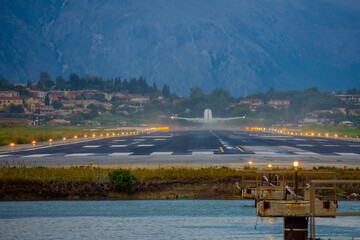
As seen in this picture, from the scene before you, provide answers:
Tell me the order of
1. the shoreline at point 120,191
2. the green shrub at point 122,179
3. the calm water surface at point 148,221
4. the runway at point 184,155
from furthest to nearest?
the runway at point 184,155, the green shrub at point 122,179, the shoreline at point 120,191, the calm water surface at point 148,221

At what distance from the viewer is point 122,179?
2948cm

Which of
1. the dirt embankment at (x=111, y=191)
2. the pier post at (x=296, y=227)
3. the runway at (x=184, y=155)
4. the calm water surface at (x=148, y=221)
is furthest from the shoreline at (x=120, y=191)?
the pier post at (x=296, y=227)

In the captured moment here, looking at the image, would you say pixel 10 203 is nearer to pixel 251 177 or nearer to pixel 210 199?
pixel 210 199

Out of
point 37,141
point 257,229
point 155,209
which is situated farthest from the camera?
point 37,141

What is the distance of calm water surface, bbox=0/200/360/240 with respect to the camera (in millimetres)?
21156

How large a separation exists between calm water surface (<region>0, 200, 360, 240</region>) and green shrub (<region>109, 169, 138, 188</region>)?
55.1 inches

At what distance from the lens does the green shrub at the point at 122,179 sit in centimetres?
2947

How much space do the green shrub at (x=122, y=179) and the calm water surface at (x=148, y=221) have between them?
140cm

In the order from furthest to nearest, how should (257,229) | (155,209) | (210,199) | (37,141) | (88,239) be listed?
1. (37,141)
2. (210,199)
3. (155,209)
4. (257,229)
5. (88,239)

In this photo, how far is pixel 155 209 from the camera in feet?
87.1

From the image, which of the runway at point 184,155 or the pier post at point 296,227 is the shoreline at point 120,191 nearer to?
the runway at point 184,155

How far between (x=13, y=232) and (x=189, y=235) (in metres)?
6.96

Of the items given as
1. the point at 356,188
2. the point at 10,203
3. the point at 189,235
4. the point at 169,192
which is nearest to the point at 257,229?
the point at 189,235

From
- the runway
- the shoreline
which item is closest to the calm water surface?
the shoreline
